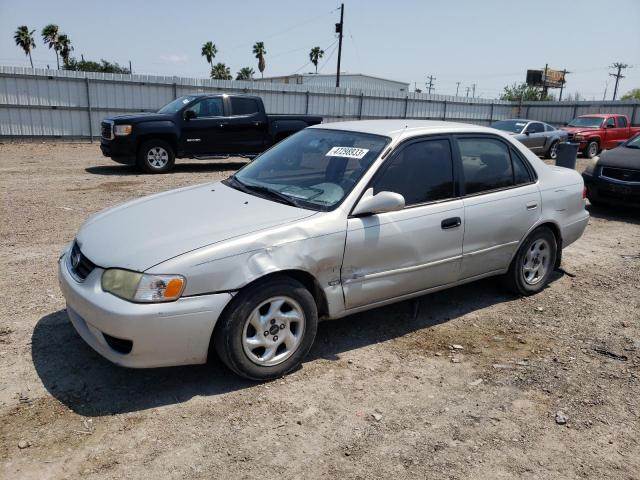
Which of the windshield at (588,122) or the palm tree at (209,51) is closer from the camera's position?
the windshield at (588,122)

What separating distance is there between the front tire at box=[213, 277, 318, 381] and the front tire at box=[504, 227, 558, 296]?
2.36 metres

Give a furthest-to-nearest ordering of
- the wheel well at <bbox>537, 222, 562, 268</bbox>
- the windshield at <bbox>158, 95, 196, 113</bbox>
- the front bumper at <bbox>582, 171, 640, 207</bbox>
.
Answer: the windshield at <bbox>158, 95, 196, 113</bbox> < the front bumper at <bbox>582, 171, 640, 207</bbox> < the wheel well at <bbox>537, 222, 562, 268</bbox>

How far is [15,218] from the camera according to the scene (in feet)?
24.4

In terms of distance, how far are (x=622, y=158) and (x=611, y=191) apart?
2.20ft

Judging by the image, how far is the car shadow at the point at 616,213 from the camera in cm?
909

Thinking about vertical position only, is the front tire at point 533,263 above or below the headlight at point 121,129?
below

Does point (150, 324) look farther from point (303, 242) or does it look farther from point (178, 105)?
point (178, 105)

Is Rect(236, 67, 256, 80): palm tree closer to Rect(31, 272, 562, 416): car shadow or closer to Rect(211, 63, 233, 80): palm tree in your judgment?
Rect(211, 63, 233, 80): palm tree

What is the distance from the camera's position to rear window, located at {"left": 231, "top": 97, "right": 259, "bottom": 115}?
1312 cm

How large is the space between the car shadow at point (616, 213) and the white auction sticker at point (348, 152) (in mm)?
6820

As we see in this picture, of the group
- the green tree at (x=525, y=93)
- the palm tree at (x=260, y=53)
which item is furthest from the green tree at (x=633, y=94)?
the palm tree at (x=260, y=53)

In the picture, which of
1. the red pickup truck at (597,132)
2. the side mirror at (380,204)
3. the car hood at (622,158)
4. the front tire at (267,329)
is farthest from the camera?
the red pickup truck at (597,132)

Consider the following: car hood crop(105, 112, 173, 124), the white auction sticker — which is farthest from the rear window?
the white auction sticker

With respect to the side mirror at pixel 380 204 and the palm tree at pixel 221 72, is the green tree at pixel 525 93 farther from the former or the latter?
the side mirror at pixel 380 204
